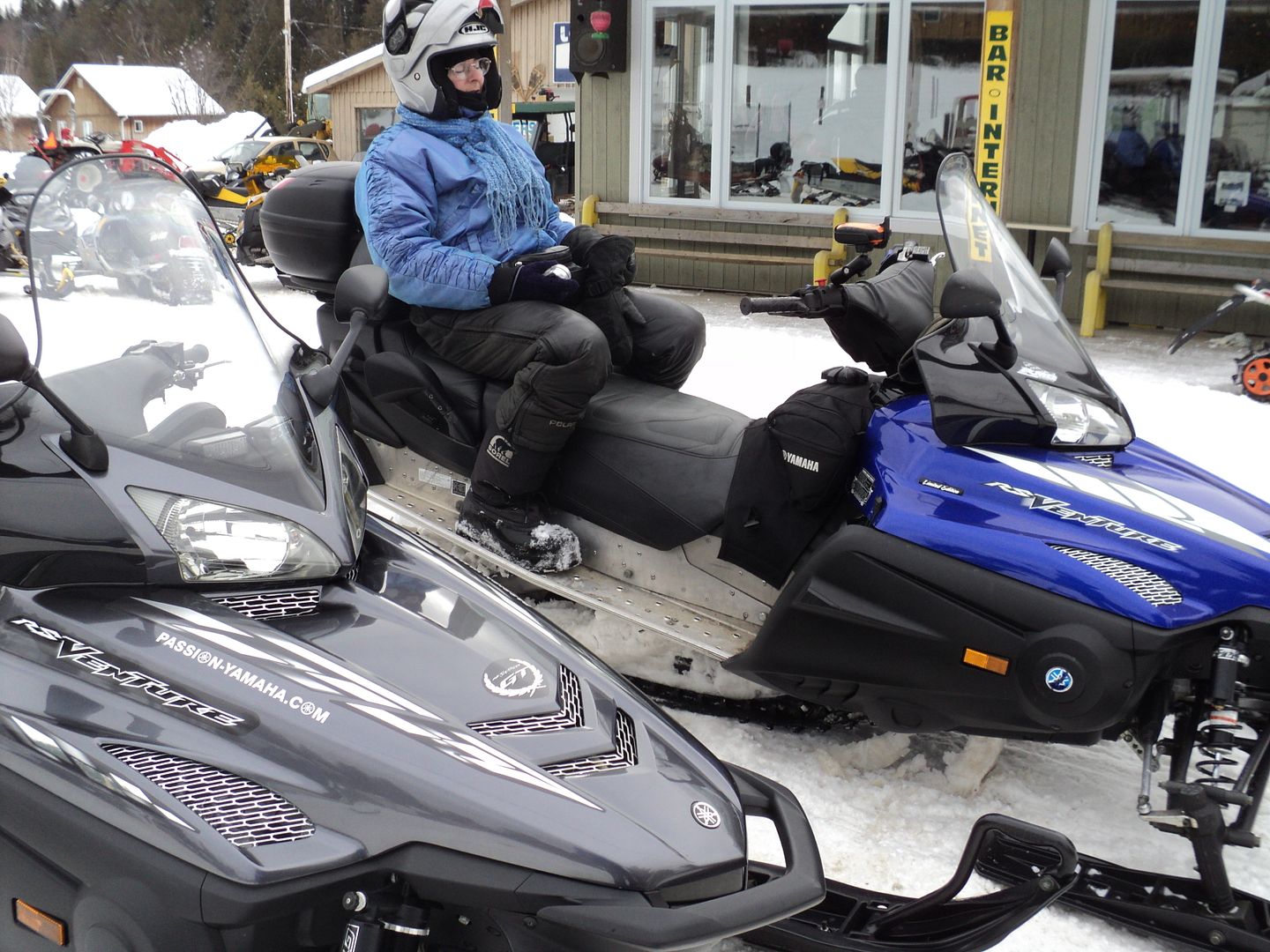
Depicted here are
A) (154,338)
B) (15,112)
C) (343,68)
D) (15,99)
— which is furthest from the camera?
(15,112)

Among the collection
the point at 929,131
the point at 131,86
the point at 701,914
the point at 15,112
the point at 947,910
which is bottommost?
the point at 947,910

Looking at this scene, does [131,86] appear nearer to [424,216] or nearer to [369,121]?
[369,121]

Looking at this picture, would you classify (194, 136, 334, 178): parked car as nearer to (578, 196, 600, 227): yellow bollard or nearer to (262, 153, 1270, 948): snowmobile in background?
(578, 196, 600, 227): yellow bollard

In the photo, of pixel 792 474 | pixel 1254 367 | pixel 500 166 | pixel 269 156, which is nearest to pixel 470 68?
pixel 500 166

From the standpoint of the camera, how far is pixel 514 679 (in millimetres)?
1937

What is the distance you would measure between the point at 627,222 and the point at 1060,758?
7726mm

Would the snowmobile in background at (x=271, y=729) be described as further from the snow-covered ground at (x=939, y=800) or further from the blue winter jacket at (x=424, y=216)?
the blue winter jacket at (x=424, y=216)

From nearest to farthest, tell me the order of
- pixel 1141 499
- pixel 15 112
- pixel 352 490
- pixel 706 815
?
pixel 706 815 < pixel 352 490 < pixel 1141 499 < pixel 15 112

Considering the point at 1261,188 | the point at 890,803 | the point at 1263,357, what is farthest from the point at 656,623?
the point at 1261,188

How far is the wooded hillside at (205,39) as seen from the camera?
145 feet

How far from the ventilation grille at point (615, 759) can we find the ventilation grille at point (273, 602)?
0.48 metres

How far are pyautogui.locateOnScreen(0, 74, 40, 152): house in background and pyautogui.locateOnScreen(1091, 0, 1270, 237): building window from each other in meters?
31.5

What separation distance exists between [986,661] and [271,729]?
4.85 ft

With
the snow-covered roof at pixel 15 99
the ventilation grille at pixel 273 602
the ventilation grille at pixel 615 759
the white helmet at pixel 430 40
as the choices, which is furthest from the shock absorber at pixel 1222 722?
the snow-covered roof at pixel 15 99
